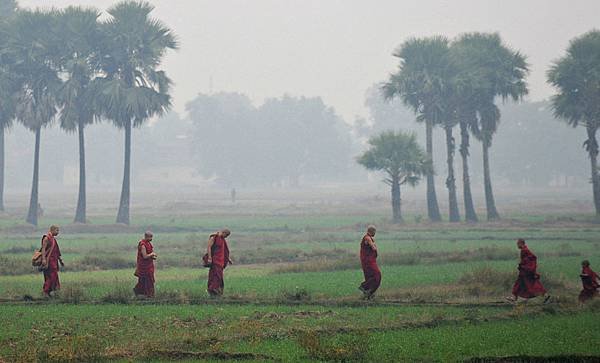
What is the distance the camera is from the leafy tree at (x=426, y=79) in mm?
62781

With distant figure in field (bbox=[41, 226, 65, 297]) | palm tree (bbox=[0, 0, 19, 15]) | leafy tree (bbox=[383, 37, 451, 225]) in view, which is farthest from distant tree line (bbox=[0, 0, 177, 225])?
distant figure in field (bbox=[41, 226, 65, 297])

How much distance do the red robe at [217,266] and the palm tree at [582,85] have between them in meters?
42.3

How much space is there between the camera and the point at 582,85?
203 feet

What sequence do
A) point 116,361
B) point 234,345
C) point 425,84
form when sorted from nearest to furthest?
1. point 116,361
2. point 234,345
3. point 425,84

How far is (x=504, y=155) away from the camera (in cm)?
14700

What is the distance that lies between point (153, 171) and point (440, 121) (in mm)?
115066

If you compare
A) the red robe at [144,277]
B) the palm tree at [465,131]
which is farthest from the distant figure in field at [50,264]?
the palm tree at [465,131]

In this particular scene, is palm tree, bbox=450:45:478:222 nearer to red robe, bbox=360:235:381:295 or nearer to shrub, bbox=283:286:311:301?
red robe, bbox=360:235:381:295

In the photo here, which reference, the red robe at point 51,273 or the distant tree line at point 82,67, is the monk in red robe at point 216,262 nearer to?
the red robe at point 51,273

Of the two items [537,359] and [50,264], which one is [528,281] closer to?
[537,359]

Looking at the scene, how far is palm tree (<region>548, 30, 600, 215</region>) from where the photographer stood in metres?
60.8

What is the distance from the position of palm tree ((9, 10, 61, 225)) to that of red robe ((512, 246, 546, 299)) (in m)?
43.4

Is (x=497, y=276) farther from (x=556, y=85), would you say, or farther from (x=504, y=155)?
(x=504, y=155)

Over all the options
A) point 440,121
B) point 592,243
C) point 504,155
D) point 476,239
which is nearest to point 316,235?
point 476,239
